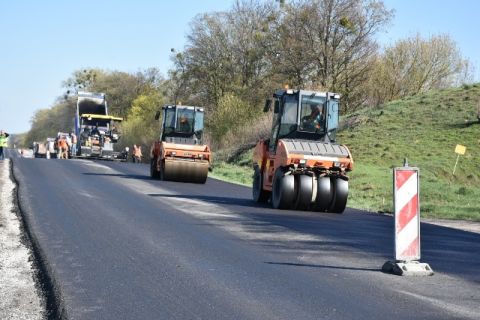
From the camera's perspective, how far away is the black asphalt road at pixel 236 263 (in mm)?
7859

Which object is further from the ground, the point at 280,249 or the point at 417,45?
the point at 417,45

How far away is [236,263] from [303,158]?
8.91 metres

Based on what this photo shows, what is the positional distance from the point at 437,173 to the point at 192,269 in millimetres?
28697

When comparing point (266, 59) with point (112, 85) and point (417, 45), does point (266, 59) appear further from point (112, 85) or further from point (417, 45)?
point (112, 85)

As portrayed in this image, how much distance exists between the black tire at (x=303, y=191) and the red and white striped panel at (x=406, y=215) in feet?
29.1

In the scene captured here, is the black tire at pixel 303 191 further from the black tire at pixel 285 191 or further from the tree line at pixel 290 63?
the tree line at pixel 290 63

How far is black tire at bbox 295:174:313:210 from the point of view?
19328mm

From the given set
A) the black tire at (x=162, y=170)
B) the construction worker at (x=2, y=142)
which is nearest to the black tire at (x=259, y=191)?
the black tire at (x=162, y=170)

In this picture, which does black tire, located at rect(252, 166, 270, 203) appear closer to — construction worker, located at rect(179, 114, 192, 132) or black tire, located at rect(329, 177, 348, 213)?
black tire, located at rect(329, 177, 348, 213)

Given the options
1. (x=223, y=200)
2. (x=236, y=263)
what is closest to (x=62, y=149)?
(x=223, y=200)

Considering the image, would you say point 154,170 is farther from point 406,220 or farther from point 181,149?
point 406,220

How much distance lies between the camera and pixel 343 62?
184 feet

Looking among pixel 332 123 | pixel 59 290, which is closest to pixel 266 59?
pixel 332 123

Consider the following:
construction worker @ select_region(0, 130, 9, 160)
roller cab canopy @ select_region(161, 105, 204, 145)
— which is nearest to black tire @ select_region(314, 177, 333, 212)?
roller cab canopy @ select_region(161, 105, 204, 145)
